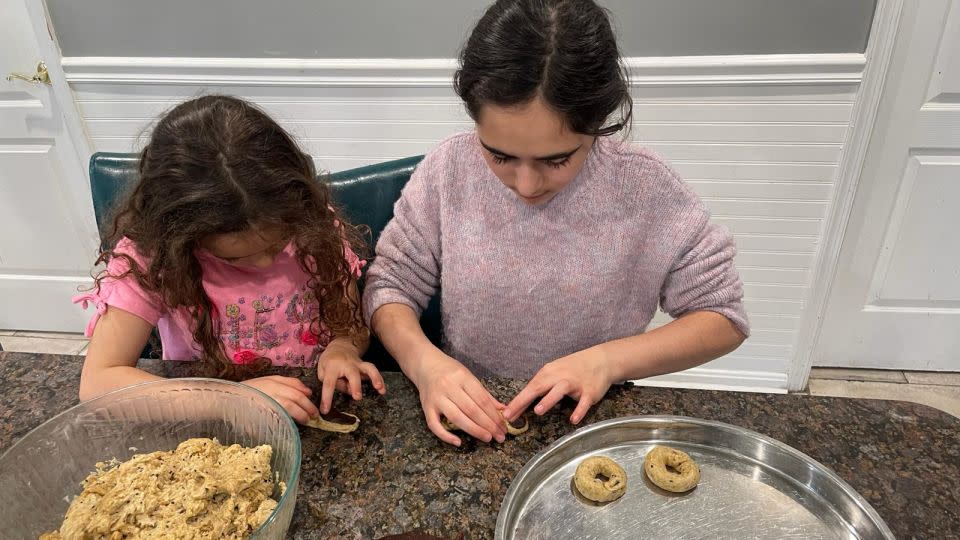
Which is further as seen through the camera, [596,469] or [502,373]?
[502,373]

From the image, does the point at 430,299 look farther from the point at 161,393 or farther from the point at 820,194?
the point at 820,194

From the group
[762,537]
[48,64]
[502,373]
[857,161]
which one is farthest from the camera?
[48,64]

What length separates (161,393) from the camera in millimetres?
710

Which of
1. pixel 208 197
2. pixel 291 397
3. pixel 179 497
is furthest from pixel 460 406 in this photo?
pixel 208 197

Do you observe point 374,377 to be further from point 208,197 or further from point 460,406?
point 208,197

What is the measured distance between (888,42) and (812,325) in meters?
0.93

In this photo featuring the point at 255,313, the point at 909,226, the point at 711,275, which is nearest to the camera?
the point at 711,275

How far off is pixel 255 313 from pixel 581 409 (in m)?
0.62

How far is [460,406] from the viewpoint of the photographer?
755mm

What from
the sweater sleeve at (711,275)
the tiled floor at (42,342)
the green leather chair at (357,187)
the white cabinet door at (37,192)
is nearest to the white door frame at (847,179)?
the sweater sleeve at (711,275)

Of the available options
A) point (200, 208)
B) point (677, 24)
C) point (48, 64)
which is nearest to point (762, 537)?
point (200, 208)

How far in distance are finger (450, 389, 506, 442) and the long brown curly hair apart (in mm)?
344

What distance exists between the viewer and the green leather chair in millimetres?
1113

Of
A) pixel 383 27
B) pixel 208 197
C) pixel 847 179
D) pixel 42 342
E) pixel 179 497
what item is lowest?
pixel 42 342
